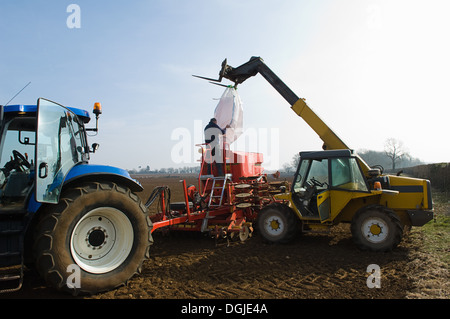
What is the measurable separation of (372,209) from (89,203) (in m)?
5.10

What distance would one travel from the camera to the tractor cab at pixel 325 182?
20.9ft

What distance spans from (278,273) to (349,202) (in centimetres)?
289

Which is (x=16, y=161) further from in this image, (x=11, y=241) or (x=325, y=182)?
(x=325, y=182)

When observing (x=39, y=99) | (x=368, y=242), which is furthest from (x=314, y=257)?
(x=39, y=99)

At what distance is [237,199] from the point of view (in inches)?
314

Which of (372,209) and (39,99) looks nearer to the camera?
(39,99)

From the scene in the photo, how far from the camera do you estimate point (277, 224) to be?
22.4ft

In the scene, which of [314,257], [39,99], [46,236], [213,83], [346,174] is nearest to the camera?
[46,236]

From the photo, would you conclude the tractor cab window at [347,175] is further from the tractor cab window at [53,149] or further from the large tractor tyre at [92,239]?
the tractor cab window at [53,149]

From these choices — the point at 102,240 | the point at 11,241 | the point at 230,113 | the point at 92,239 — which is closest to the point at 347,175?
the point at 230,113

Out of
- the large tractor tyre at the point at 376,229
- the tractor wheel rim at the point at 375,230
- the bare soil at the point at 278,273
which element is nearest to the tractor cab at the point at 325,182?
the large tractor tyre at the point at 376,229

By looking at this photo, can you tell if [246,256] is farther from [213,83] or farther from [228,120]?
[213,83]

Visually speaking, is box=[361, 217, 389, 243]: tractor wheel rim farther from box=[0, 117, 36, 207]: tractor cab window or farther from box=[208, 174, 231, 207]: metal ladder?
box=[0, 117, 36, 207]: tractor cab window

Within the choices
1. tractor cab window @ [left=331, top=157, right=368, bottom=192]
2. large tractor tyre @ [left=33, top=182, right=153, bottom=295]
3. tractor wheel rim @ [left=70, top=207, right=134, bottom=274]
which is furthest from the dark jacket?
tractor wheel rim @ [left=70, top=207, right=134, bottom=274]
